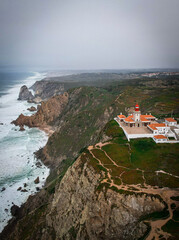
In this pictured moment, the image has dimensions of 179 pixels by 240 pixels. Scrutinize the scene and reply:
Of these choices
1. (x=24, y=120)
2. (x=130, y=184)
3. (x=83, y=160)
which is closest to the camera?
(x=130, y=184)

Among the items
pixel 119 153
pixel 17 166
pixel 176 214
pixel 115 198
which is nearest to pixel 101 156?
pixel 119 153

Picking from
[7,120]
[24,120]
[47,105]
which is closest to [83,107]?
[47,105]

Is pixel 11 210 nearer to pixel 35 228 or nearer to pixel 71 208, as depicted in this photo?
pixel 35 228

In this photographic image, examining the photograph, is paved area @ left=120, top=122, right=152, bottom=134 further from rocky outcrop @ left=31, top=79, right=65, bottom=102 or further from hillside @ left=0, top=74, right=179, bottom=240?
rocky outcrop @ left=31, top=79, right=65, bottom=102

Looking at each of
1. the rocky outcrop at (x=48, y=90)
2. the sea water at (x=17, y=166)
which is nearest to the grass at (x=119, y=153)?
the sea water at (x=17, y=166)

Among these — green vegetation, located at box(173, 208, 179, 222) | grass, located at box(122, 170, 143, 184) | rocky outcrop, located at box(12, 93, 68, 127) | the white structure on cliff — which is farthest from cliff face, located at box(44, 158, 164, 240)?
rocky outcrop, located at box(12, 93, 68, 127)

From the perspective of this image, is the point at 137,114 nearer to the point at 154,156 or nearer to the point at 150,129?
the point at 150,129

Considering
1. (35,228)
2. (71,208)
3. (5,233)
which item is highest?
(71,208)
